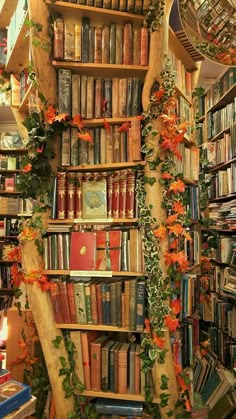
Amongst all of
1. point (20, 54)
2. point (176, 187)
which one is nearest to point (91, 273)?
point (176, 187)

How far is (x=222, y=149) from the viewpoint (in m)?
3.38

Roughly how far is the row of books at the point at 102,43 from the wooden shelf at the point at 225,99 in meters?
1.49

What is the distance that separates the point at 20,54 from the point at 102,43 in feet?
2.43

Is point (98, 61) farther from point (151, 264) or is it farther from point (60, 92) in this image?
point (151, 264)

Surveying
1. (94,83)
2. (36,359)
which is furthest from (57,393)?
(94,83)

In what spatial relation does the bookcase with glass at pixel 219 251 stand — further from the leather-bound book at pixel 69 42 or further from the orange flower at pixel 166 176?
the leather-bound book at pixel 69 42

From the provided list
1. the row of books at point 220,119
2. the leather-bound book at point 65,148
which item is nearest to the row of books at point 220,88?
the row of books at point 220,119

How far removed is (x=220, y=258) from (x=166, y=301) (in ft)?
5.45

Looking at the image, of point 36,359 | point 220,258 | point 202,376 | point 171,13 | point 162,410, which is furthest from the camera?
point 220,258

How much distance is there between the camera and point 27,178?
6.70ft

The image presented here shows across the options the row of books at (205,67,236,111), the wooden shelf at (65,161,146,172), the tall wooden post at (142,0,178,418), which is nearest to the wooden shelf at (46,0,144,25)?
the tall wooden post at (142,0,178,418)

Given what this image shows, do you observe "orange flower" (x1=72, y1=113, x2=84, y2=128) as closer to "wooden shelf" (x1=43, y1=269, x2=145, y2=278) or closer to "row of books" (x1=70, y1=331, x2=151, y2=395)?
"wooden shelf" (x1=43, y1=269, x2=145, y2=278)

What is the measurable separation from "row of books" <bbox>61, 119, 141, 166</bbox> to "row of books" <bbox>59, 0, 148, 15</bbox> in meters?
0.65

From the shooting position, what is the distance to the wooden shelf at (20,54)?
2.18 meters
